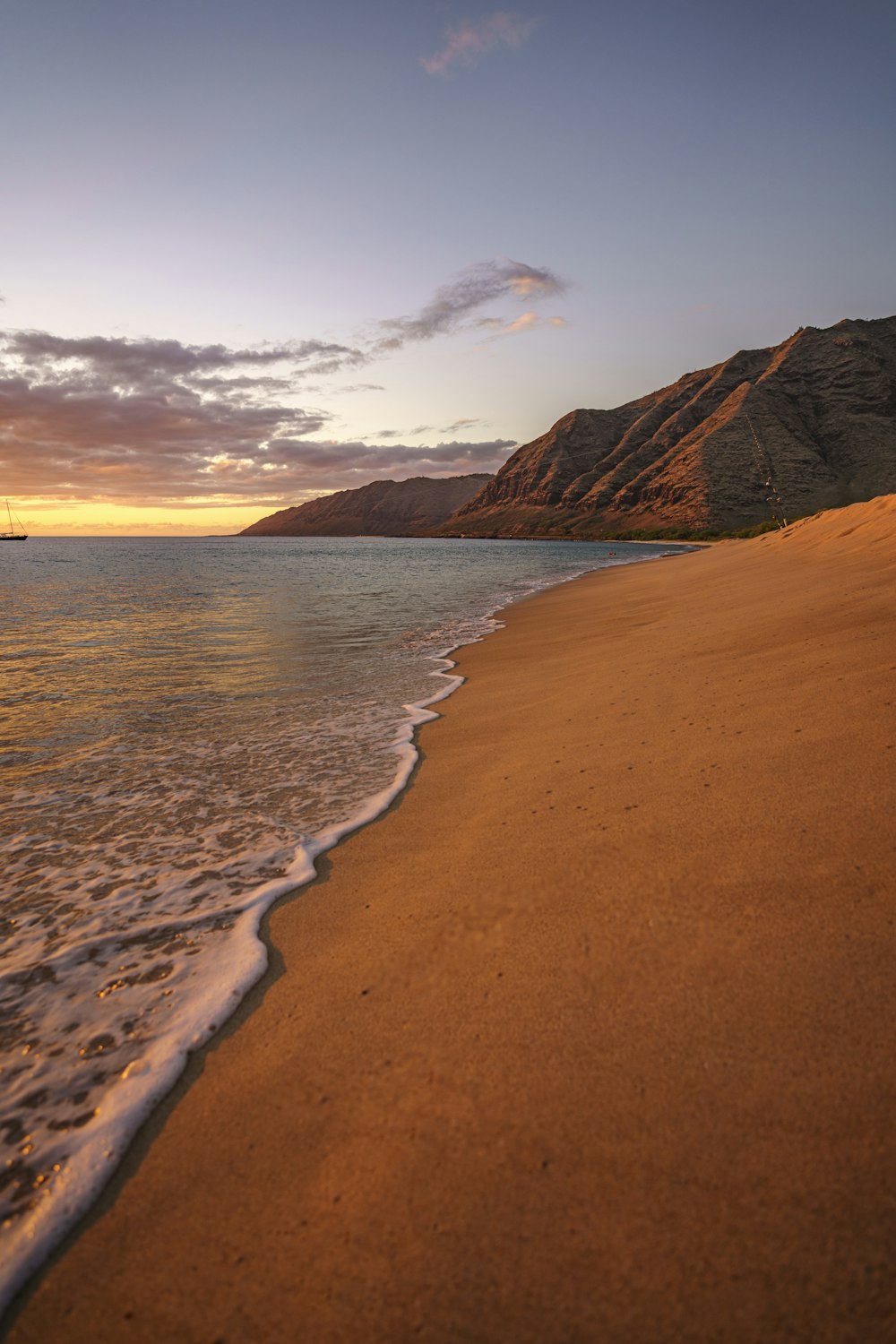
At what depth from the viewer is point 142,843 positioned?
474 cm

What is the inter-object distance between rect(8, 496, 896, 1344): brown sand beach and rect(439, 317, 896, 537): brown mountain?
98.6 m

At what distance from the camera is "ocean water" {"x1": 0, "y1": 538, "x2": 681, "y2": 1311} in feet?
8.01

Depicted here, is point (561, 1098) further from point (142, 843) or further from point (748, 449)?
point (748, 449)

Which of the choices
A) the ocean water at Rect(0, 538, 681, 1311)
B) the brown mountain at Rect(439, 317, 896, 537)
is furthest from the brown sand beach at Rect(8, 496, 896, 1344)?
the brown mountain at Rect(439, 317, 896, 537)

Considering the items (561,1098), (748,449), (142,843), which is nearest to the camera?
(561,1098)

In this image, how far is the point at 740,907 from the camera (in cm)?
276

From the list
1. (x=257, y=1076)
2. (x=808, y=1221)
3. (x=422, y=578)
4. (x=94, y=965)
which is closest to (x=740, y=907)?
(x=808, y=1221)

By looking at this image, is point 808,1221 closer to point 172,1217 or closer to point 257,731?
point 172,1217

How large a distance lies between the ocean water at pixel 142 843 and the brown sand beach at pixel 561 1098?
0.28 metres

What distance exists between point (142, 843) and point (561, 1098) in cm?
385

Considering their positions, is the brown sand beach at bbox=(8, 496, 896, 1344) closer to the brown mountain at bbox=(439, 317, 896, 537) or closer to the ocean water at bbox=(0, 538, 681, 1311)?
the ocean water at bbox=(0, 538, 681, 1311)

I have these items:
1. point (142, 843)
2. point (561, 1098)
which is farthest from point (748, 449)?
point (561, 1098)

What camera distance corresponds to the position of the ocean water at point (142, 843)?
2441 millimetres

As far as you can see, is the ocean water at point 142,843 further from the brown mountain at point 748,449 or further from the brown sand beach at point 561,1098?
the brown mountain at point 748,449
